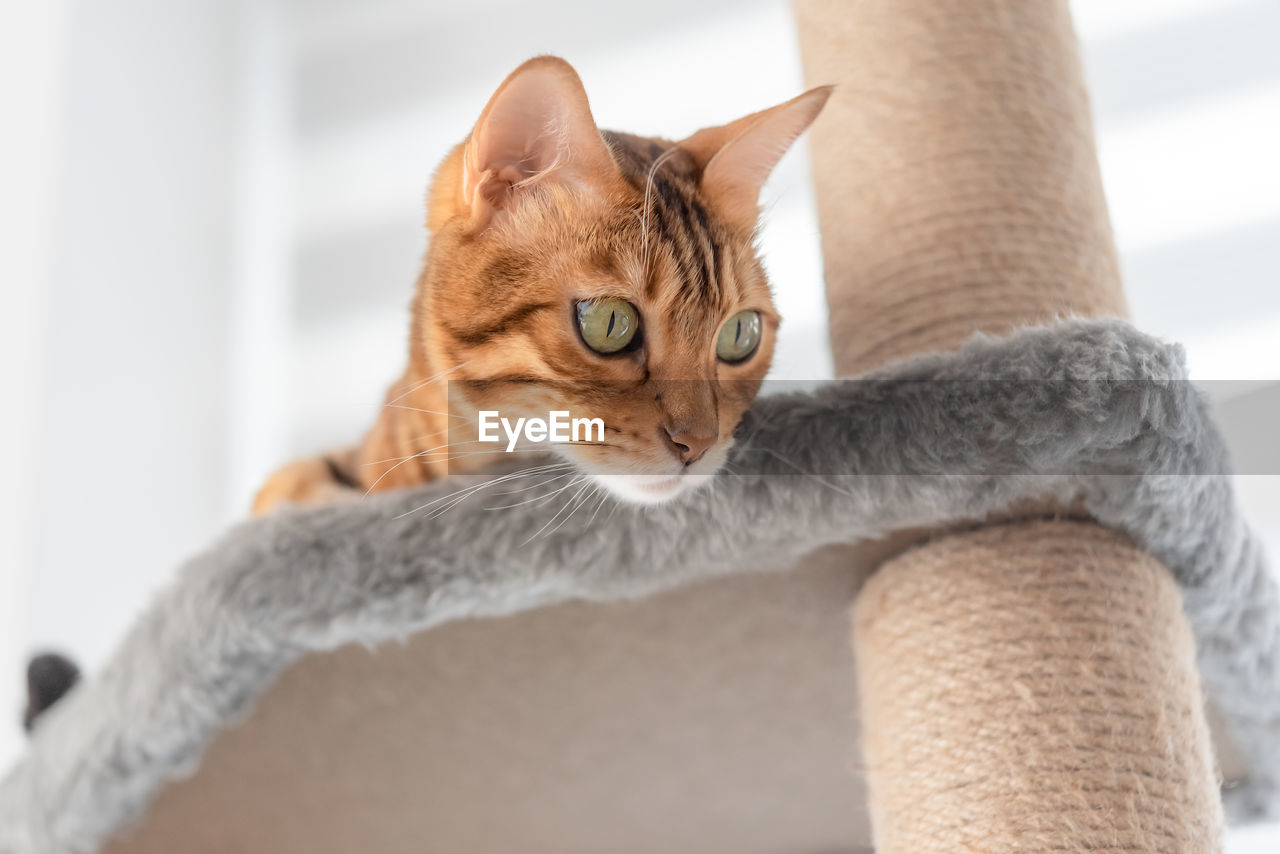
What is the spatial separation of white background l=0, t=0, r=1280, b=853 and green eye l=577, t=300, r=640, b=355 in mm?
706

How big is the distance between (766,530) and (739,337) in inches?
6.0

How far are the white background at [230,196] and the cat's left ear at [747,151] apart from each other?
55 cm

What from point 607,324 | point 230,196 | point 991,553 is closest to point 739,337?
point 607,324

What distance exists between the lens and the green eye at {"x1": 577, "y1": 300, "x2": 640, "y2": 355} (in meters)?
0.65

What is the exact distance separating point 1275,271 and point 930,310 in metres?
0.28

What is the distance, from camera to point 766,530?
25.4 inches

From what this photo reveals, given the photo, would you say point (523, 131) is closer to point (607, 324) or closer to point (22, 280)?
point (607, 324)

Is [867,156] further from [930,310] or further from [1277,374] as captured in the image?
[1277,374]

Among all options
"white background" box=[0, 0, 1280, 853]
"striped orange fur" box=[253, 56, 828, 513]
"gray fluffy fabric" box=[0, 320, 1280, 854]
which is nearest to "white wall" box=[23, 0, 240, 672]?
"white background" box=[0, 0, 1280, 853]

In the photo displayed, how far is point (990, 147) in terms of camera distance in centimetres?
81

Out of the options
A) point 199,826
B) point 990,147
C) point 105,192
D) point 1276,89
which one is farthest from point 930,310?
point 105,192

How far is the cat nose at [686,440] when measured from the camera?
24.7 inches

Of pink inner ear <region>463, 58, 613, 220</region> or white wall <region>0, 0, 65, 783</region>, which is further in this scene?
white wall <region>0, 0, 65, 783</region>

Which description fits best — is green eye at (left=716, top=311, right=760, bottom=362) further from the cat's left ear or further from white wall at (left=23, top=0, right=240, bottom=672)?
white wall at (left=23, top=0, right=240, bottom=672)
